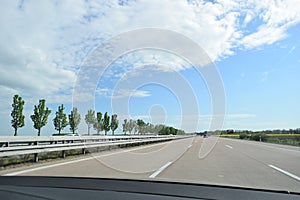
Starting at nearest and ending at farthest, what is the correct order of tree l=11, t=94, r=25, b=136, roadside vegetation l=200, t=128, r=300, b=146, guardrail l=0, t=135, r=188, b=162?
1. guardrail l=0, t=135, r=188, b=162
2. roadside vegetation l=200, t=128, r=300, b=146
3. tree l=11, t=94, r=25, b=136

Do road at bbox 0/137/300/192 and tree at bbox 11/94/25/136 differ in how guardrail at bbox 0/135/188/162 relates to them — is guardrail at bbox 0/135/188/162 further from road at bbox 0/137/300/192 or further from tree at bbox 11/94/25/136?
tree at bbox 11/94/25/136

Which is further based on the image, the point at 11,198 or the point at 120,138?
the point at 120,138

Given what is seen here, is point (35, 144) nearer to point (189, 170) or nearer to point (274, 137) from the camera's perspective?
point (189, 170)

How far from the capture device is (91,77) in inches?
329

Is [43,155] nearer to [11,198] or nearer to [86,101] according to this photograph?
[86,101]

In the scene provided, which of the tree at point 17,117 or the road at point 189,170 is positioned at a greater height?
the tree at point 17,117

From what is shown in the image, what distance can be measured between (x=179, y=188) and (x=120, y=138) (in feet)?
57.1

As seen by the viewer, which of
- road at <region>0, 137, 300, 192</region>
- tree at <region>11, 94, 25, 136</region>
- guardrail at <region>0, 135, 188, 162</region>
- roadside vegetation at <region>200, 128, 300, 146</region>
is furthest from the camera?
tree at <region>11, 94, 25, 136</region>

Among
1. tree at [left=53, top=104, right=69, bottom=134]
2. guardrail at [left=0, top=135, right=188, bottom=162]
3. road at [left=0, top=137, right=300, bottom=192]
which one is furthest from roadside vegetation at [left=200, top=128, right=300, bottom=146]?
tree at [left=53, top=104, right=69, bottom=134]

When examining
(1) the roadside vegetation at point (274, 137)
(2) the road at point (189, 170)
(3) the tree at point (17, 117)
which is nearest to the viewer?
(2) the road at point (189, 170)

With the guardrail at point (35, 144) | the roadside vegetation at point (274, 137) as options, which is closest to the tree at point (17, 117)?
the roadside vegetation at point (274, 137)

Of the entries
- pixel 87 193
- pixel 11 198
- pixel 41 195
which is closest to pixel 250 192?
pixel 87 193

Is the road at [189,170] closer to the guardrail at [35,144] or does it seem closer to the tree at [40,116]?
the guardrail at [35,144]

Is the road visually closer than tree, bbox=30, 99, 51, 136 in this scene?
Yes
